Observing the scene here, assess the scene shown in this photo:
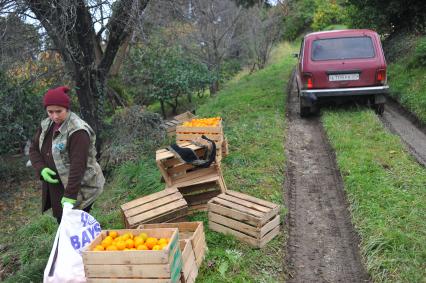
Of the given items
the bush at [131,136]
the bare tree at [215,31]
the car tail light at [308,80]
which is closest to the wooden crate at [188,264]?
the bush at [131,136]

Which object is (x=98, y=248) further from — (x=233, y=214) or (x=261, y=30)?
(x=261, y=30)

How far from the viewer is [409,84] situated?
39.6 feet

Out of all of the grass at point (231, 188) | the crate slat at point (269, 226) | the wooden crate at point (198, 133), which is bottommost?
the grass at point (231, 188)

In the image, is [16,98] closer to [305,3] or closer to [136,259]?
[136,259]

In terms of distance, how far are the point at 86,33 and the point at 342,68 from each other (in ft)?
19.6

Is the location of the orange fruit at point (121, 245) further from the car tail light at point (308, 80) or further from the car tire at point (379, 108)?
the car tire at point (379, 108)

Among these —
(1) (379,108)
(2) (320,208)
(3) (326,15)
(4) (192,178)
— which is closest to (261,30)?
(3) (326,15)

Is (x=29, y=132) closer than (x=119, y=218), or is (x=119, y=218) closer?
(x=119, y=218)

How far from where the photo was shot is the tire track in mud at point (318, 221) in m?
4.60

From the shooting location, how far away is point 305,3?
39125 millimetres

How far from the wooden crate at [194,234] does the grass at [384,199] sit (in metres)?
1.75

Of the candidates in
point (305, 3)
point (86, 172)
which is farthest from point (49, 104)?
point (305, 3)

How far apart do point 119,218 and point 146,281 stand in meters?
2.51

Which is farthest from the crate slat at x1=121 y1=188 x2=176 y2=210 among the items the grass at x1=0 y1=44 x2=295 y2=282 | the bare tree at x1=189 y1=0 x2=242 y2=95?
the bare tree at x1=189 y1=0 x2=242 y2=95
